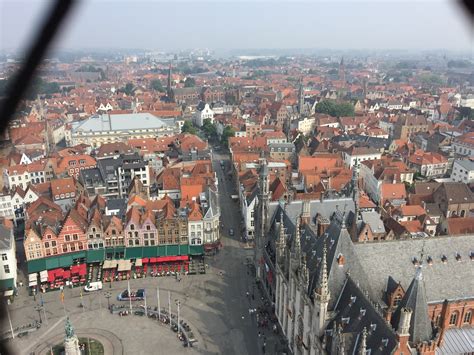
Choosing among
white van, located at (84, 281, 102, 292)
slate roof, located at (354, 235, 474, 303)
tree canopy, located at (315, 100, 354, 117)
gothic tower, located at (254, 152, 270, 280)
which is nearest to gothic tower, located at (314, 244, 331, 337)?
slate roof, located at (354, 235, 474, 303)

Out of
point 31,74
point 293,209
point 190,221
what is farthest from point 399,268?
point 31,74

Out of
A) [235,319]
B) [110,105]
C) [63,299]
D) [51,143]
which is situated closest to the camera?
[235,319]

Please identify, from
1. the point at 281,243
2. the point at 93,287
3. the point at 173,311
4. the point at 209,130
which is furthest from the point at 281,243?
the point at 209,130

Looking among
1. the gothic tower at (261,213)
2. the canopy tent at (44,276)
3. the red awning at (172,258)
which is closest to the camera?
the gothic tower at (261,213)

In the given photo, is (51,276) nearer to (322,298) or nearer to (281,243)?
(281,243)

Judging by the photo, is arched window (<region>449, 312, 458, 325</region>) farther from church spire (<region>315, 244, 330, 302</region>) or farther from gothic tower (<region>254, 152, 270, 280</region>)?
gothic tower (<region>254, 152, 270, 280</region>)

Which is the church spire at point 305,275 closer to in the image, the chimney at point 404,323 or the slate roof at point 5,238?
the chimney at point 404,323

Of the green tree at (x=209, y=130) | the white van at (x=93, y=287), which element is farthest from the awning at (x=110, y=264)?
the green tree at (x=209, y=130)

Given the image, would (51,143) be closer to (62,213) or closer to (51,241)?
(62,213)
